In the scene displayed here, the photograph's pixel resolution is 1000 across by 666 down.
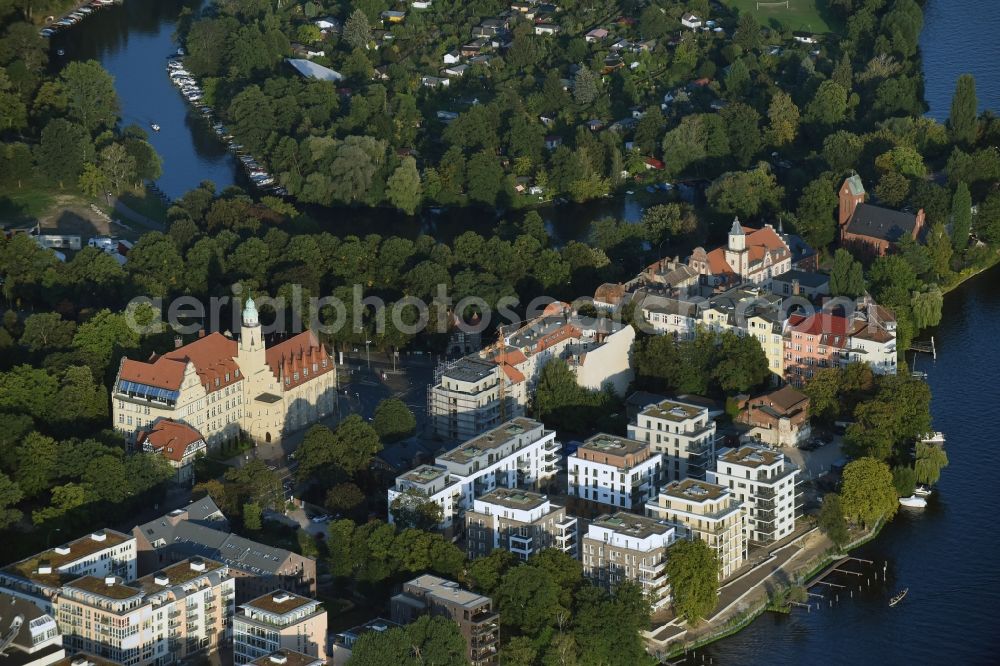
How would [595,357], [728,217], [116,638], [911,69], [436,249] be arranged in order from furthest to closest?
[911,69], [728,217], [436,249], [595,357], [116,638]

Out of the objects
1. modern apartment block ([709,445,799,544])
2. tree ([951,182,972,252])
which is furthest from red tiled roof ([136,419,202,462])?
tree ([951,182,972,252])

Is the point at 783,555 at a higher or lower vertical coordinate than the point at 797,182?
lower

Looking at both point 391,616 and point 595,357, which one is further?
point 595,357

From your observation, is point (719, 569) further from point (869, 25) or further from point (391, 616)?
point (869, 25)

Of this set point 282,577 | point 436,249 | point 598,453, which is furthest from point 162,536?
point 436,249

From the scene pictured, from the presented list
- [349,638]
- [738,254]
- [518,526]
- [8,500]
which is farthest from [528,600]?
[738,254]

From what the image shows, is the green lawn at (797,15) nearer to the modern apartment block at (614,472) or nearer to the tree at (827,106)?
the tree at (827,106)

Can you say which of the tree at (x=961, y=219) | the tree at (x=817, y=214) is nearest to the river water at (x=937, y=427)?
the tree at (x=961, y=219)
